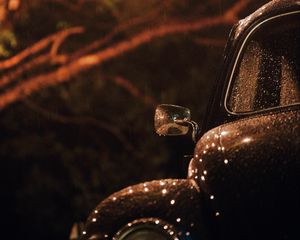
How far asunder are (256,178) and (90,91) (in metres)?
15.8

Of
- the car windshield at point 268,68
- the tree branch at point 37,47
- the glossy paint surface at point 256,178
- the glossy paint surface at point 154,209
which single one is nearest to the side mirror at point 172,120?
the car windshield at point 268,68

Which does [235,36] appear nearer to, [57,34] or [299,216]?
[299,216]

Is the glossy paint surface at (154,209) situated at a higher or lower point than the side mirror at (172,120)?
lower

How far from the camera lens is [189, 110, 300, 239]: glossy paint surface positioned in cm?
Result: 365

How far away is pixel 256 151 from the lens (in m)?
3.78

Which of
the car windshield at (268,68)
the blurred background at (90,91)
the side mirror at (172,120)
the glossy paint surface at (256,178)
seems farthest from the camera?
the blurred background at (90,91)

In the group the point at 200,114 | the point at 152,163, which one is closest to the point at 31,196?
the point at 152,163

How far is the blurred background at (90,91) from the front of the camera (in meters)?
16.6

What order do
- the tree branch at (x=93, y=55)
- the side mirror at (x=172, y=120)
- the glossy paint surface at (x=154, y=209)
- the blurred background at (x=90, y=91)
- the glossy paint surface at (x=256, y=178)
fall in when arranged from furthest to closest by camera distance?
the blurred background at (x=90, y=91) → the tree branch at (x=93, y=55) → the side mirror at (x=172, y=120) → the glossy paint surface at (x=154, y=209) → the glossy paint surface at (x=256, y=178)

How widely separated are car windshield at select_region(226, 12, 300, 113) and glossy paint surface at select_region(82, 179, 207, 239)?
0.70 metres

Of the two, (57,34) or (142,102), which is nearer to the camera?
(57,34)

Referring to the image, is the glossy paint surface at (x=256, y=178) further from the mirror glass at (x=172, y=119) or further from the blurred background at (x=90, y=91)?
the blurred background at (x=90, y=91)

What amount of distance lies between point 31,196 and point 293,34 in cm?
1732

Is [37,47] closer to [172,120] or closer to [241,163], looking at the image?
[172,120]
